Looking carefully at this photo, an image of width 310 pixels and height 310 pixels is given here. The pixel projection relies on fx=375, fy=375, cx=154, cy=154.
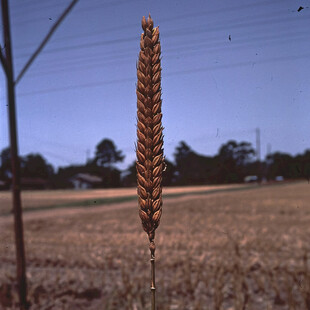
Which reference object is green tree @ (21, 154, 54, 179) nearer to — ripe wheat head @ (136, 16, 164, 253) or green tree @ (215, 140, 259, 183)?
green tree @ (215, 140, 259, 183)

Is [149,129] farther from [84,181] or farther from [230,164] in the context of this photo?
[84,181]

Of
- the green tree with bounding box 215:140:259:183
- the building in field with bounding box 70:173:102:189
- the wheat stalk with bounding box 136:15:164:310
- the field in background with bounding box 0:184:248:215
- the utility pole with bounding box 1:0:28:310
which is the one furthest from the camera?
the building in field with bounding box 70:173:102:189

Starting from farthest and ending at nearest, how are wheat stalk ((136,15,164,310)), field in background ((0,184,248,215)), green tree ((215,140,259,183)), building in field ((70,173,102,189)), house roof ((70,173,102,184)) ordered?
1. building in field ((70,173,102,189))
2. house roof ((70,173,102,184))
3. green tree ((215,140,259,183))
4. field in background ((0,184,248,215))
5. wheat stalk ((136,15,164,310))

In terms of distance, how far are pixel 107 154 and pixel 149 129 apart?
75.6 m

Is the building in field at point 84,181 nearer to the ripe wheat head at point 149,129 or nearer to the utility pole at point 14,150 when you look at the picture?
the utility pole at point 14,150

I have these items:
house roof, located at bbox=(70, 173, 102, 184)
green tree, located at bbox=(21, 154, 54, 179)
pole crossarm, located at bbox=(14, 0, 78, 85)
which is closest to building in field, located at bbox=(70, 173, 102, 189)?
house roof, located at bbox=(70, 173, 102, 184)

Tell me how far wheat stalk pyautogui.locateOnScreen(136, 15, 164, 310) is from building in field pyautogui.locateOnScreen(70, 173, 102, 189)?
245 ft

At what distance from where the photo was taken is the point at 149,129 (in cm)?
65

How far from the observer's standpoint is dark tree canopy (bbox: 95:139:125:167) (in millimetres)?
70319

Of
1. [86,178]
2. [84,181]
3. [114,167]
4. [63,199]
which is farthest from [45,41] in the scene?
[86,178]

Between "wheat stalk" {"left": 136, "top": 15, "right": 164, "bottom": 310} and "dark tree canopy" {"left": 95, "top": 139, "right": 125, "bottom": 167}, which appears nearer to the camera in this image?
"wheat stalk" {"left": 136, "top": 15, "right": 164, "bottom": 310}

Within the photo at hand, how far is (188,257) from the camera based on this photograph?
20.6 ft

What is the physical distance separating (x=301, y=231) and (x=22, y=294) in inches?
347

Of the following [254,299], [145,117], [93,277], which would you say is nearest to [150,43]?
[145,117]
